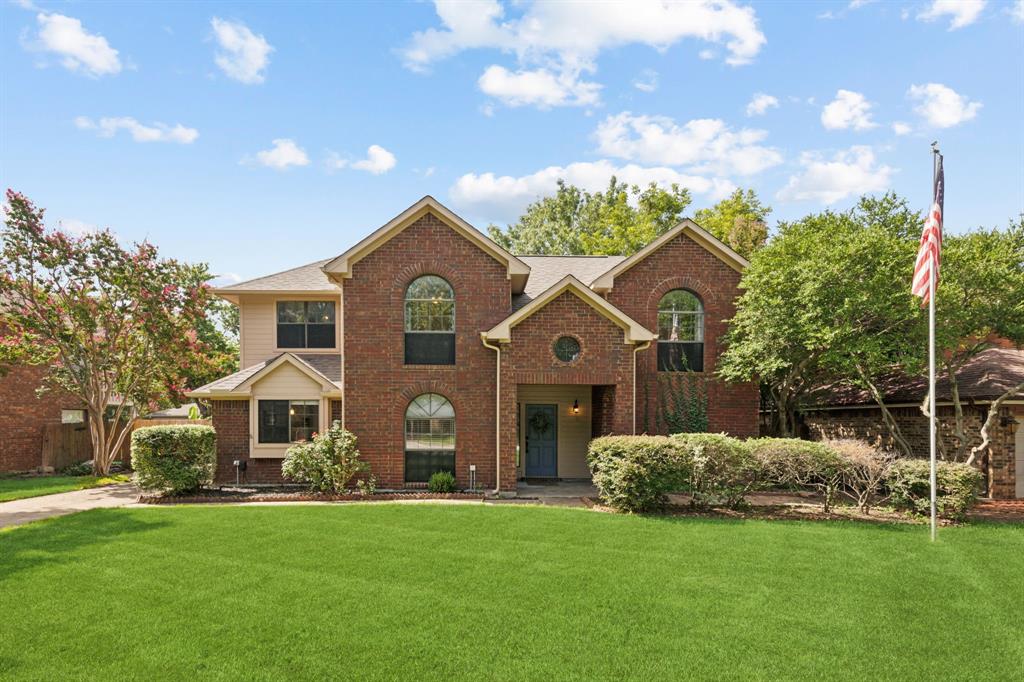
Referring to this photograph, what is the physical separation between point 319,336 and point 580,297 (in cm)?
866

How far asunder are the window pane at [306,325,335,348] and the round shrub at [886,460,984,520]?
15.3m

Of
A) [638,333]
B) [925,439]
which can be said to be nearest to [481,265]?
[638,333]

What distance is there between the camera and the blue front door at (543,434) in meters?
17.4

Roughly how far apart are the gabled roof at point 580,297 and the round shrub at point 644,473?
124 inches

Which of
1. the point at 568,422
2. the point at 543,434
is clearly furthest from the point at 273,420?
the point at 568,422

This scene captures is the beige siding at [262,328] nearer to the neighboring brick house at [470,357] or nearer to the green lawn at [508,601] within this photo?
the neighboring brick house at [470,357]

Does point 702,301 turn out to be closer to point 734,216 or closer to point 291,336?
point 291,336

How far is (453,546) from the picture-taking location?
921 cm

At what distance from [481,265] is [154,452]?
9419 mm

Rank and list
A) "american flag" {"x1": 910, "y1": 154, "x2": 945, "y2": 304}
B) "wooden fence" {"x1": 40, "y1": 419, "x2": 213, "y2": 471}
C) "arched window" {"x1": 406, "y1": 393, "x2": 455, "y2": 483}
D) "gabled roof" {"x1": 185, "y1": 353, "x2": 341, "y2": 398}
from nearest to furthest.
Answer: "american flag" {"x1": 910, "y1": 154, "x2": 945, "y2": 304} → "arched window" {"x1": 406, "y1": 393, "x2": 455, "y2": 483} → "gabled roof" {"x1": 185, "y1": 353, "x2": 341, "y2": 398} → "wooden fence" {"x1": 40, "y1": 419, "x2": 213, "y2": 471}

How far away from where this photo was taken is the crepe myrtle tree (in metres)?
16.7

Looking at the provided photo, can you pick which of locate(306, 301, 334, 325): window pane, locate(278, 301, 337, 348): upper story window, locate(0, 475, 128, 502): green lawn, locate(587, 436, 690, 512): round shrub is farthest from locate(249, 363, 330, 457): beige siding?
locate(587, 436, 690, 512): round shrub

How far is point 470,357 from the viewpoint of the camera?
587 inches

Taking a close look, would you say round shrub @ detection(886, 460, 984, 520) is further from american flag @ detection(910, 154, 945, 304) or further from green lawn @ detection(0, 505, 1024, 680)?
american flag @ detection(910, 154, 945, 304)
